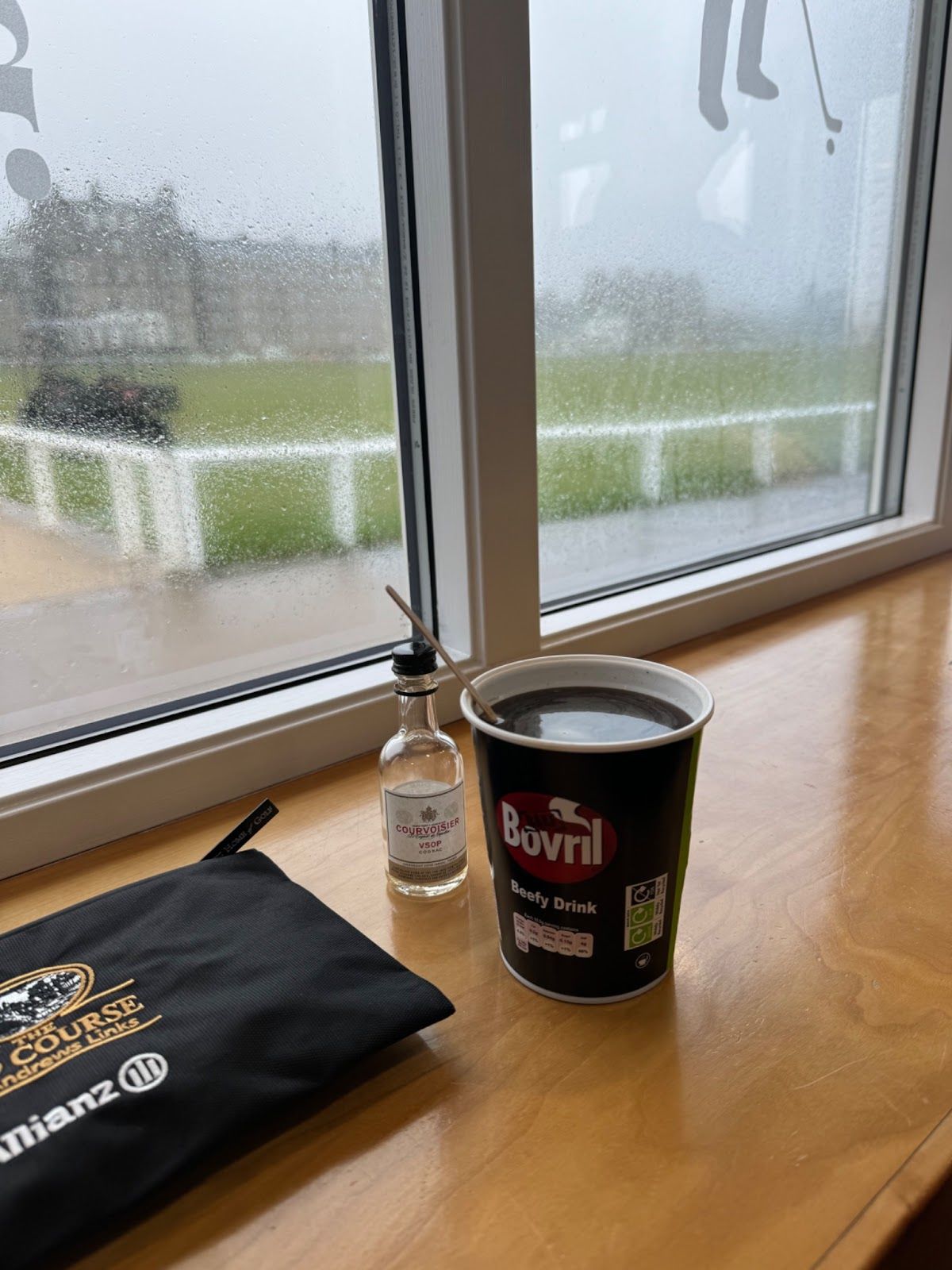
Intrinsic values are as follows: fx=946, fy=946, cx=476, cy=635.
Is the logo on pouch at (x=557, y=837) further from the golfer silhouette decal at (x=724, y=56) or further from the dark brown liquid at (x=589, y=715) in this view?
the golfer silhouette decal at (x=724, y=56)

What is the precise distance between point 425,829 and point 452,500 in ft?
1.35

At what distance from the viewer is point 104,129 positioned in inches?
29.2

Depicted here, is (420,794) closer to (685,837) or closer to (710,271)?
(685,837)

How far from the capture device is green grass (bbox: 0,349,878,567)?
82 centimetres

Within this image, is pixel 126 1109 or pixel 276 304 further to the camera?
pixel 276 304

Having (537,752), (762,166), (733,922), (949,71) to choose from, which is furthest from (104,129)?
(949,71)

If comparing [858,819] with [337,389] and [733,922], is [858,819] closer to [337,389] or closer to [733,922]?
[733,922]

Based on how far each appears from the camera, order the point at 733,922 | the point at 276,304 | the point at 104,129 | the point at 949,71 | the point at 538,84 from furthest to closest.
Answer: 1. the point at 949,71
2. the point at 538,84
3. the point at 276,304
4. the point at 104,129
5. the point at 733,922

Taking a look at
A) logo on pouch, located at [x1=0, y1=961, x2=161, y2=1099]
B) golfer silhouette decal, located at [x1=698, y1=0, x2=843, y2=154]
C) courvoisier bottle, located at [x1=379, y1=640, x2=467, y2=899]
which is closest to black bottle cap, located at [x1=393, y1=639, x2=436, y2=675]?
courvoisier bottle, located at [x1=379, y1=640, x2=467, y2=899]

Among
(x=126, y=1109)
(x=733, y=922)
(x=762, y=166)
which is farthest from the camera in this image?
(x=762, y=166)

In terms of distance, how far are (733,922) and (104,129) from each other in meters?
0.75

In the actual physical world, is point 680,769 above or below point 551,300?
below

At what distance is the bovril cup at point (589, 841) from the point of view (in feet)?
1.58

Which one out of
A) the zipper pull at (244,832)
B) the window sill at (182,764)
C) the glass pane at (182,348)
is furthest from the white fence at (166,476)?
the zipper pull at (244,832)
